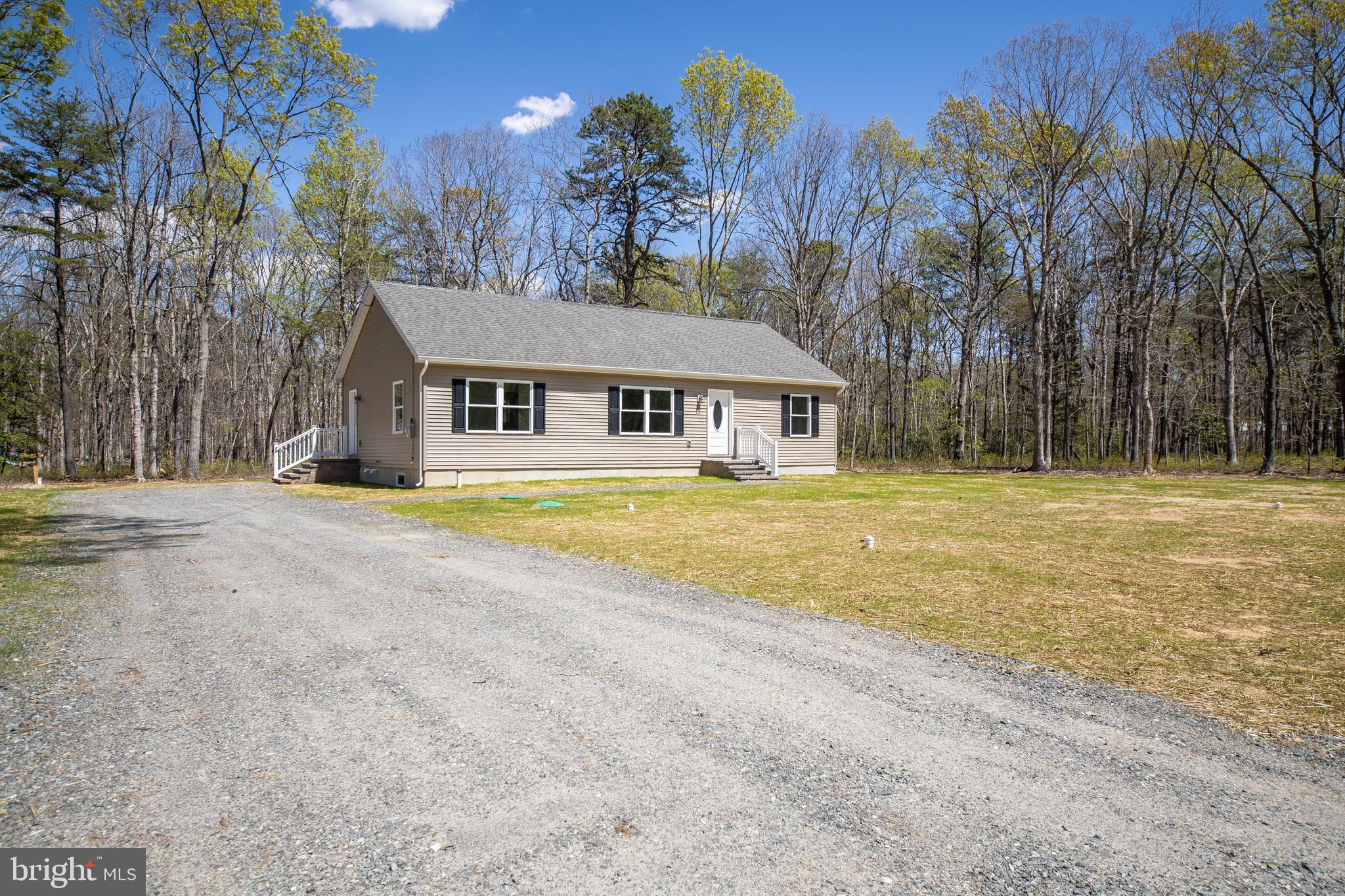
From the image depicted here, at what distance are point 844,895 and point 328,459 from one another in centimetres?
2026

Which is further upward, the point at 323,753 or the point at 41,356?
the point at 41,356

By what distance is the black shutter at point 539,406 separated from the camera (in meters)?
18.3

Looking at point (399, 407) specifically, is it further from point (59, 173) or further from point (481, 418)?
point (59, 173)

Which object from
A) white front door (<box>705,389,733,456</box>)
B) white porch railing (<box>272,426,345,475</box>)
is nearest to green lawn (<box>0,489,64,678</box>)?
white porch railing (<box>272,426,345,475</box>)

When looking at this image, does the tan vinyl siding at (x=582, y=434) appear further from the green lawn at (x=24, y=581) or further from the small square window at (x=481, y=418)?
the green lawn at (x=24, y=581)

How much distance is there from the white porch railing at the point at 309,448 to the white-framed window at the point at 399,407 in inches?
110

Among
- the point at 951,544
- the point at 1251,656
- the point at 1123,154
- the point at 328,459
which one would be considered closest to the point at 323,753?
the point at 1251,656

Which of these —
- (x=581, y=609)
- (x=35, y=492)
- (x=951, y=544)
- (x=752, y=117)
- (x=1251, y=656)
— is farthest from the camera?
(x=752, y=117)

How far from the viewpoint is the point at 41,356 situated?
95.1 ft

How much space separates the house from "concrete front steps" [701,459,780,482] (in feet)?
0.19

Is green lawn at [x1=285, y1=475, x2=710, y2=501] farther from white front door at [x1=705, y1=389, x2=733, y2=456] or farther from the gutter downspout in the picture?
white front door at [x1=705, y1=389, x2=733, y2=456]

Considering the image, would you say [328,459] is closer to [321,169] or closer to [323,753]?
[321,169]

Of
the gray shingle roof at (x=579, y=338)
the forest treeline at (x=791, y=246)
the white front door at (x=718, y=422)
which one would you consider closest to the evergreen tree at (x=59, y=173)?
the forest treeline at (x=791, y=246)

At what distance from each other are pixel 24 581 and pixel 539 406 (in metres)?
12.3
